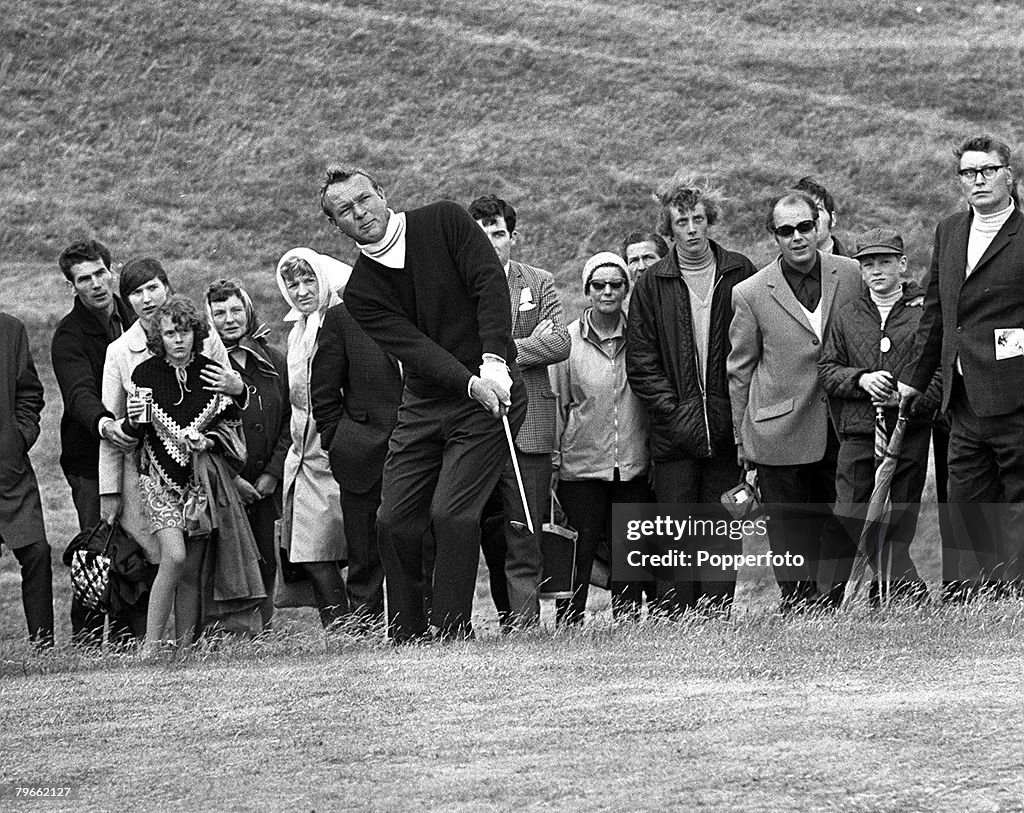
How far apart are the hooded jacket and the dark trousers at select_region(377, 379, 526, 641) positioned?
3.99 ft

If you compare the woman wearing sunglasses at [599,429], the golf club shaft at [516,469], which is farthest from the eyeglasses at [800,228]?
the golf club shaft at [516,469]

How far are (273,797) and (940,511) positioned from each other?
4.38m

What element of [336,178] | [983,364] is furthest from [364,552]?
[983,364]

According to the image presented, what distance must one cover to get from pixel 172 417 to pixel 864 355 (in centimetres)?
333

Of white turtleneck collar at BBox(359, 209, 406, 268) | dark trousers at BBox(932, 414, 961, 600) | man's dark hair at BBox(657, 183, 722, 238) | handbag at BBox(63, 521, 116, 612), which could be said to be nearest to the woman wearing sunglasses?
man's dark hair at BBox(657, 183, 722, 238)

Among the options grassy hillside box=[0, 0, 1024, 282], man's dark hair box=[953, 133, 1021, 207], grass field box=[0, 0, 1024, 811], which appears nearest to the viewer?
grass field box=[0, 0, 1024, 811]

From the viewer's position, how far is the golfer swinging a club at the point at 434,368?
766cm

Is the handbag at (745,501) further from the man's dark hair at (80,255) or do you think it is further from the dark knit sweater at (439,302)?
the man's dark hair at (80,255)

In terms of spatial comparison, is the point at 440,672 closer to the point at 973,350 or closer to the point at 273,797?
the point at 273,797

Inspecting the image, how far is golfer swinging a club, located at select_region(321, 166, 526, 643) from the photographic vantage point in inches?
302

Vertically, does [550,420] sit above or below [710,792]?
above

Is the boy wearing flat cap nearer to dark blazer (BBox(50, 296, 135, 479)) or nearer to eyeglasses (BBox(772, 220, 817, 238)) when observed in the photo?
eyeglasses (BBox(772, 220, 817, 238))

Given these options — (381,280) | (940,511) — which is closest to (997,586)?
(940,511)

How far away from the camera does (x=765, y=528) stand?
903cm
